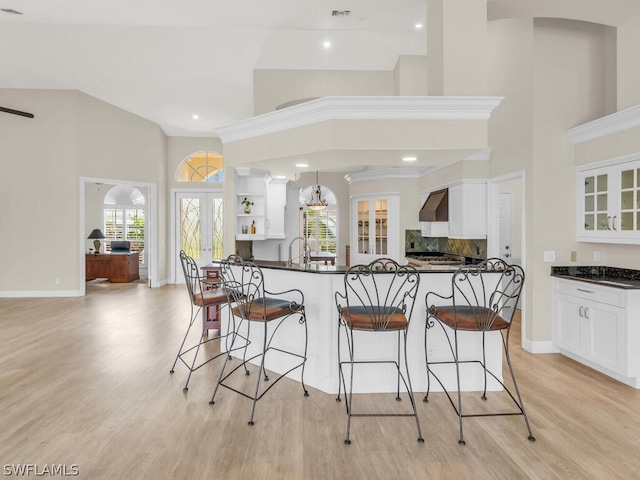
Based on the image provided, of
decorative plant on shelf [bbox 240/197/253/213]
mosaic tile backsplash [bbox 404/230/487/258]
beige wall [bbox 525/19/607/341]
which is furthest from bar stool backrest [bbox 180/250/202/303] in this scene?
mosaic tile backsplash [bbox 404/230/487/258]

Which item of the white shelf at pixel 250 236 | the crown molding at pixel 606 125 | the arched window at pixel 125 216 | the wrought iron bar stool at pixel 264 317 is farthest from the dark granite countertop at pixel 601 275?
the arched window at pixel 125 216

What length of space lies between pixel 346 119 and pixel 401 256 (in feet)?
14.2

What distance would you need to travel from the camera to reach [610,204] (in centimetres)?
397

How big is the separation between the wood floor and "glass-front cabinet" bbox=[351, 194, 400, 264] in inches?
141

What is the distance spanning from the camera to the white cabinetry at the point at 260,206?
6.43 meters

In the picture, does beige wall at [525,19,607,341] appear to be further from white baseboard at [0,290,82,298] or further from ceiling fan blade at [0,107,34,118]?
ceiling fan blade at [0,107,34,118]

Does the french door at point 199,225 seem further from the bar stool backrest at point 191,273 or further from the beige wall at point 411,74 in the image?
the bar stool backrest at point 191,273

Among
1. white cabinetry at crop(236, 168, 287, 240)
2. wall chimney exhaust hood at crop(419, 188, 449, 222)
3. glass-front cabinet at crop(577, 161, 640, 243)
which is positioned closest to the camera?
glass-front cabinet at crop(577, 161, 640, 243)

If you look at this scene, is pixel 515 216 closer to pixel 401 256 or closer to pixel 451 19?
pixel 401 256

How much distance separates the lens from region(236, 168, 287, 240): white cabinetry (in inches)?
253

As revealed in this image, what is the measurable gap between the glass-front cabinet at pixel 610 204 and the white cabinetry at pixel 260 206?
13.8ft

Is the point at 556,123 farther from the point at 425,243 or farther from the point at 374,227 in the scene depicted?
the point at 374,227

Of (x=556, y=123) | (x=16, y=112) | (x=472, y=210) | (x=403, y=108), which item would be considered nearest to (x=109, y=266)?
(x=16, y=112)

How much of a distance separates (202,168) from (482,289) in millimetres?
8164
